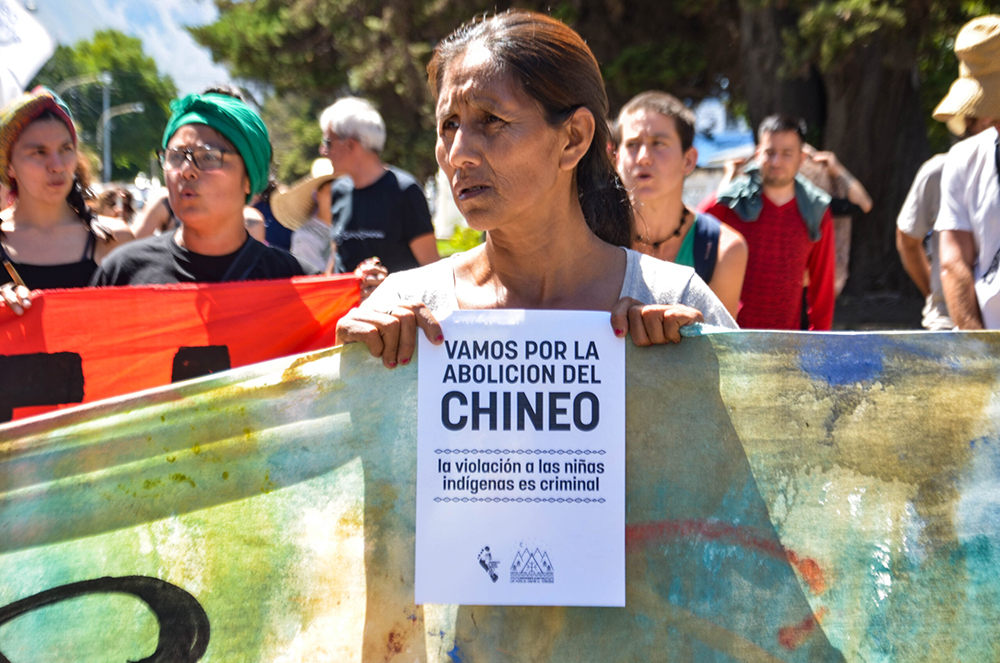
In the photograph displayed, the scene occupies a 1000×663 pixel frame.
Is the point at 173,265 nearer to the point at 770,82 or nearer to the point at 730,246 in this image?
the point at 730,246

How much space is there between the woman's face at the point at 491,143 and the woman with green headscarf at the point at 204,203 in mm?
1298

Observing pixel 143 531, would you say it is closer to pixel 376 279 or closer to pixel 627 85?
pixel 376 279

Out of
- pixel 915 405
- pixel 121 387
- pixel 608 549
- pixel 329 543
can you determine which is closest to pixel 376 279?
pixel 121 387

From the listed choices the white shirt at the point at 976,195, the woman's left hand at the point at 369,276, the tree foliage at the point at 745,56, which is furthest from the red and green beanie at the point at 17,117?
the tree foliage at the point at 745,56

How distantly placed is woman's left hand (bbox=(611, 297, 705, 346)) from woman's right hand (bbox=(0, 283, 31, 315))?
70.7 inches

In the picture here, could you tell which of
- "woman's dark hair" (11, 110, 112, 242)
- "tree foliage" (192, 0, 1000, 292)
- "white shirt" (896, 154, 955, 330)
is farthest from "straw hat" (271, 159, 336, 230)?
"tree foliage" (192, 0, 1000, 292)

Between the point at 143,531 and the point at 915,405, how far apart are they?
5.80 ft

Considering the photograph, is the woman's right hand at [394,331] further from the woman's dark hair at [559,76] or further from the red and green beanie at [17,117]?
the red and green beanie at [17,117]

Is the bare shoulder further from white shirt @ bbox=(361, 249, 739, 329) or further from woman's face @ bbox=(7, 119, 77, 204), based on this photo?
woman's face @ bbox=(7, 119, 77, 204)

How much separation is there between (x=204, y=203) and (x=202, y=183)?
0.22ft

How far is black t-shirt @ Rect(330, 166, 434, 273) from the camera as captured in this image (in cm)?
500

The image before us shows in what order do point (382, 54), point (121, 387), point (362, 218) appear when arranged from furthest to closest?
point (382, 54)
point (362, 218)
point (121, 387)

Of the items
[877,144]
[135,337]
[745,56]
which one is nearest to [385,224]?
[135,337]

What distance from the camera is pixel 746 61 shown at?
1345 centimetres
